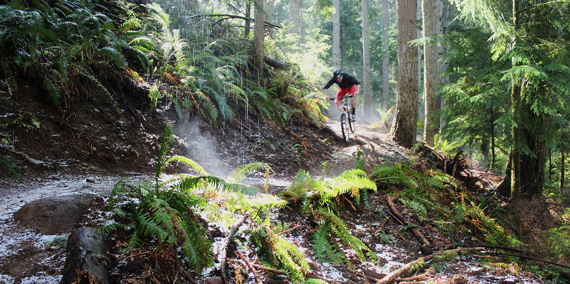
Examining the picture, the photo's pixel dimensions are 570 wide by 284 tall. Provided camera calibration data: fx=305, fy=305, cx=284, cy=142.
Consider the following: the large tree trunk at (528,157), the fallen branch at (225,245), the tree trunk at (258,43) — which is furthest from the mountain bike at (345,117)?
the fallen branch at (225,245)

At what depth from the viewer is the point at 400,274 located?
10.1 ft

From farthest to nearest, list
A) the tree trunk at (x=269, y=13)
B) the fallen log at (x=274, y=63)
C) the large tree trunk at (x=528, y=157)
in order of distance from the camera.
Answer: the tree trunk at (x=269, y=13) < the fallen log at (x=274, y=63) < the large tree trunk at (x=528, y=157)

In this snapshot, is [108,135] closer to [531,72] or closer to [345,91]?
[531,72]

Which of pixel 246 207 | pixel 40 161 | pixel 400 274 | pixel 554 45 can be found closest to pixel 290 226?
pixel 246 207

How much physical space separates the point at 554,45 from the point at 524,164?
2.22 metres

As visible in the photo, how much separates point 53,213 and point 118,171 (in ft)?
5.84

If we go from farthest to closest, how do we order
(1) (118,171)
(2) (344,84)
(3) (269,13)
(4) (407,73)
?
1. (3) (269,13)
2. (2) (344,84)
3. (4) (407,73)
4. (1) (118,171)

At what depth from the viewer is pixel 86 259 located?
2.13m

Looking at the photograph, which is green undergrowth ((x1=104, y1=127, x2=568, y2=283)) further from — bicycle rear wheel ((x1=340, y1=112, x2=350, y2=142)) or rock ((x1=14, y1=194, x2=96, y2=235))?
bicycle rear wheel ((x1=340, y1=112, x2=350, y2=142))

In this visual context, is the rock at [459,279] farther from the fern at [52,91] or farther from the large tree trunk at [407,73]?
the large tree trunk at [407,73]

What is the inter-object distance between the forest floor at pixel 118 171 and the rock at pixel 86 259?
0.17 metres

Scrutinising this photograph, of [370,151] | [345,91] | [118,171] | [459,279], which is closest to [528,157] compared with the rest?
[370,151]

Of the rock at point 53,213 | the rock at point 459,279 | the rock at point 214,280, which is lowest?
the rock at point 459,279

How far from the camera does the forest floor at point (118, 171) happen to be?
8.23ft
